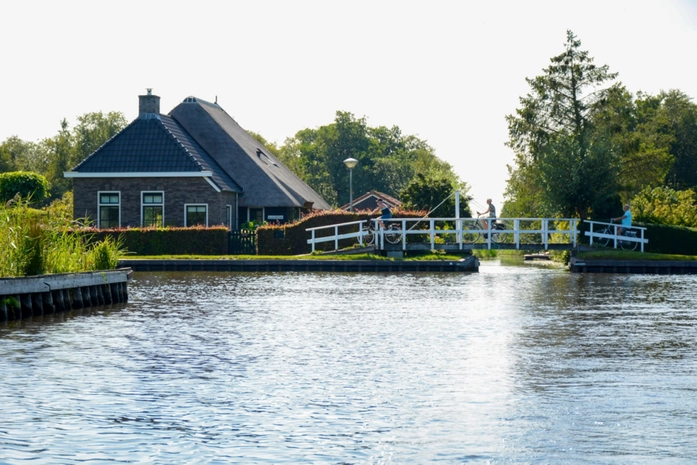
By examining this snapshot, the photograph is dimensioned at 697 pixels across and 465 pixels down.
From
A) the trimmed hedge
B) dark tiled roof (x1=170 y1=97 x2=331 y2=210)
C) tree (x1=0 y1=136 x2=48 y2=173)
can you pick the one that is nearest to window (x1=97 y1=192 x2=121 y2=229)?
dark tiled roof (x1=170 y1=97 x2=331 y2=210)

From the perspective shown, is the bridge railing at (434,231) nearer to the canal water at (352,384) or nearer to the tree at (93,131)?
the canal water at (352,384)

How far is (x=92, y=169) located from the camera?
5009cm

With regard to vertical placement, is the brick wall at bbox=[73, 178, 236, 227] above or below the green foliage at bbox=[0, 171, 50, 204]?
below

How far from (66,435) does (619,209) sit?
3853 cm

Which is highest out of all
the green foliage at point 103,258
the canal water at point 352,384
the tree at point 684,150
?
the tree at point 684,150

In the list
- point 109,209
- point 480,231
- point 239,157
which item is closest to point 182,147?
point 239,157

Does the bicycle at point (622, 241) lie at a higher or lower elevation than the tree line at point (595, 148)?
lower

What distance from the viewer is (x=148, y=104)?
52.8 metres

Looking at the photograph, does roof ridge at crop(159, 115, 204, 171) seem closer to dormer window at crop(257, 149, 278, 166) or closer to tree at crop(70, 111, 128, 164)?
dormer window at crop(257, 149, 278, 166)

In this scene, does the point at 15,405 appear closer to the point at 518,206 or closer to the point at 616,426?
the point at 616,426

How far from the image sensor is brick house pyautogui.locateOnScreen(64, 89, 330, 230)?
49438 mm

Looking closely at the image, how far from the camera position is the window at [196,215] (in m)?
49.4

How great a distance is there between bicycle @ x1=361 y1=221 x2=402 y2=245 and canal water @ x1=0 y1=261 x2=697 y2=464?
1793 centimetres

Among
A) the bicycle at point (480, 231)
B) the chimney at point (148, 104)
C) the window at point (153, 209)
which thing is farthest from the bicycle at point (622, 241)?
the chimney at point (148, 104)
